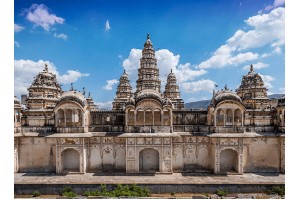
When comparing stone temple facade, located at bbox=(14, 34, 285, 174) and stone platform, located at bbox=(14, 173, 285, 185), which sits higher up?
stone temple facade, located at bbox=(14, 34, 285, 174)

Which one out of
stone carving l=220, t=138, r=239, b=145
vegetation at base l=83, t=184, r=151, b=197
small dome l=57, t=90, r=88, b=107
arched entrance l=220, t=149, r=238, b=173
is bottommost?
vegetation at base l=83, t=184, r=151, b=197

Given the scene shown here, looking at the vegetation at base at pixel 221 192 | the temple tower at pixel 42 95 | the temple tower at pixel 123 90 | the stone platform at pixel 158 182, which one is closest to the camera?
the vegetation at base at pixel 221 192

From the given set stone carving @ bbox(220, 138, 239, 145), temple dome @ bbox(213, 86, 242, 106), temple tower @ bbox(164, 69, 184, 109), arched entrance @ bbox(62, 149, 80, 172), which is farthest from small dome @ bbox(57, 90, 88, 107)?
temple tower @ bbox(164, 69, 184, 109)

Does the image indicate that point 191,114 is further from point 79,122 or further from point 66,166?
point 66,166

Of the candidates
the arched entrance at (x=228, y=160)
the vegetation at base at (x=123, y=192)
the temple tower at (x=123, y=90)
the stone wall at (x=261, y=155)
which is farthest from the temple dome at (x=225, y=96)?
→ the temple tower at (x=123, y=90)

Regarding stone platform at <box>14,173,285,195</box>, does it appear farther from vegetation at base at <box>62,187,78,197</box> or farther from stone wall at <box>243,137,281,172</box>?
stone wall at <box>243,137,281,172</box>

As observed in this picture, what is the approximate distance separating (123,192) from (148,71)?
1621 cm

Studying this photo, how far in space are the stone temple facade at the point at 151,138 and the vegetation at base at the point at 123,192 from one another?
11.4 ft

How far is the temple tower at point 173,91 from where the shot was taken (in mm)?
35281

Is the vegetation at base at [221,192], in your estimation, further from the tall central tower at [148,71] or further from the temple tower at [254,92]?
the tall central tower at [148,71]

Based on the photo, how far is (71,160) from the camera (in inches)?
781

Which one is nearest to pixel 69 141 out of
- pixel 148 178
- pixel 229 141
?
pixel 148 178

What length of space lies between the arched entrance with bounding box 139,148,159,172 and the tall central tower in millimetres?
9433

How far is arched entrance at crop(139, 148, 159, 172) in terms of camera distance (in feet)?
64.9
